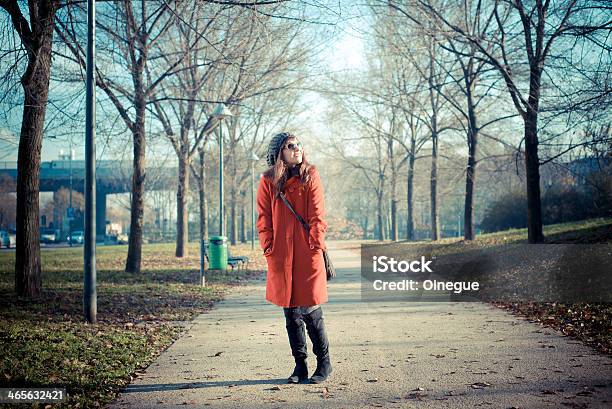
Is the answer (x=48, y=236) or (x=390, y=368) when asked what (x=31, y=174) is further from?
(x=48, y=236)

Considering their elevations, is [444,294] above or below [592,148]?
below

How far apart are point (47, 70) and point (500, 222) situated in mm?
23213

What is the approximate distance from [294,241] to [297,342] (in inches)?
35.8

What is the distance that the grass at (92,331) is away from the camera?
18.1 ft

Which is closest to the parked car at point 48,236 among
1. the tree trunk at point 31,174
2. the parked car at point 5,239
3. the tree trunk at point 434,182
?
the parked car at point 5,239

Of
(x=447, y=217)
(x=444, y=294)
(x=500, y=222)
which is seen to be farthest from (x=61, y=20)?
(x=447, y=217)

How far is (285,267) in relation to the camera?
17.2 ft

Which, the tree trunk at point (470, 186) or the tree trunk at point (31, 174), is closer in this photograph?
the tree trunk at point (31, 174)

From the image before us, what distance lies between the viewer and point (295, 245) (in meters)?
5.26

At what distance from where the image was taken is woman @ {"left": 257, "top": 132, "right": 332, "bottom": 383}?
17.1ft

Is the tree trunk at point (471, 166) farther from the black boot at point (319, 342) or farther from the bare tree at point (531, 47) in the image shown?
the black boot at point (319, 342)

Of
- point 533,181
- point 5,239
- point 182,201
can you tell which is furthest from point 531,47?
point 5,239

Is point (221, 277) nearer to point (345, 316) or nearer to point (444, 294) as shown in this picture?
point (444, 294)

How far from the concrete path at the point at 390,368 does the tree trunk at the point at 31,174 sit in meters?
3.92
